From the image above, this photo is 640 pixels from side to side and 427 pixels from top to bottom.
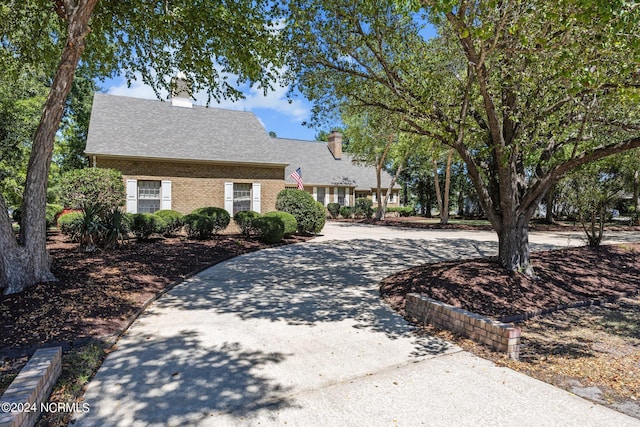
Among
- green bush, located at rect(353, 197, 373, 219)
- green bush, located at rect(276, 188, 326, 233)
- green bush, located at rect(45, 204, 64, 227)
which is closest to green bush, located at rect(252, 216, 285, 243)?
green bush, located at rect(276, 188, 326, 233)

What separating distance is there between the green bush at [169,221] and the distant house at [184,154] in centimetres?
272

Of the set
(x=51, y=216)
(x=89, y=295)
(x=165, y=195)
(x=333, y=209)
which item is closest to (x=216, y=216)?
(x=165, y=195)

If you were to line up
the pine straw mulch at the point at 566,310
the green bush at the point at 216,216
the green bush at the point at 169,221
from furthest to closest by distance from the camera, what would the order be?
the green bush at the point at 216,216 < the green bush at the point at 169,221 < the pine straw mulch at the point at 566,310

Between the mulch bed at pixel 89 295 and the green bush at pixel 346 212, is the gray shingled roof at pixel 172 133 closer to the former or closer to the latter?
the mulch bed at pixel 89 295

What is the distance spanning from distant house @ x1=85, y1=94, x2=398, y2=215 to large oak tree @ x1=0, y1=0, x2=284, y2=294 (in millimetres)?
5546

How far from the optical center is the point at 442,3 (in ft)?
13.6

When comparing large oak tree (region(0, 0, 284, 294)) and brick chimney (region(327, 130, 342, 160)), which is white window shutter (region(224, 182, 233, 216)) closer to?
large oak tree (region(0, 0, 284, 294))

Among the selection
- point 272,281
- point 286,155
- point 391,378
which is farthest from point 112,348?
point 286,155

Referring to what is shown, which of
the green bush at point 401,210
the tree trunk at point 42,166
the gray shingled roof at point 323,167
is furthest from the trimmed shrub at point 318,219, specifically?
the green bush at point 401,210

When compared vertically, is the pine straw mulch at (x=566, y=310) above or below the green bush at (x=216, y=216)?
below

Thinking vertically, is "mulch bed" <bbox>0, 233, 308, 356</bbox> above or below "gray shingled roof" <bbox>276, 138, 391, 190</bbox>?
below

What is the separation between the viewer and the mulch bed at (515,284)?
5539 millimetres

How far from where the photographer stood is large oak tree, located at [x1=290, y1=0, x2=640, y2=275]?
505 cm

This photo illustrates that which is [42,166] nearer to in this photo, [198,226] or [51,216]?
[198,226]
